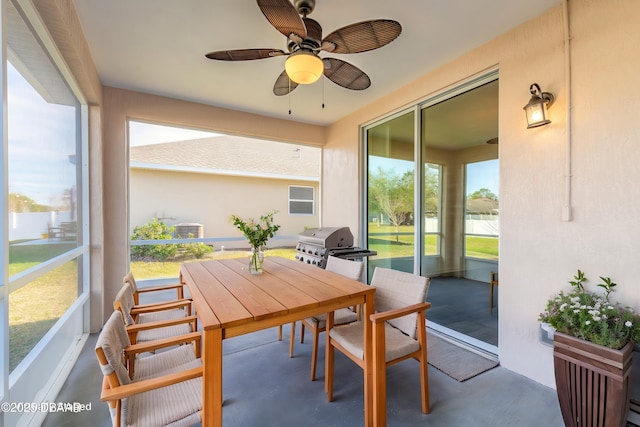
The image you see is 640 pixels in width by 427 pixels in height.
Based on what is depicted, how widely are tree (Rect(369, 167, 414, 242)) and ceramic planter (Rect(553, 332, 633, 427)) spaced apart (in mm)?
1950

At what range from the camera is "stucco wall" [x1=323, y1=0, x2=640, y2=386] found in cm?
165

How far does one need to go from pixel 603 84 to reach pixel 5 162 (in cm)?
348

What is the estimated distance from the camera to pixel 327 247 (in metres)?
3.27

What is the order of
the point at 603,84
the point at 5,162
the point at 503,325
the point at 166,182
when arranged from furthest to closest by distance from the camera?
the point at 166,182, the point at 503,325, the point at 603,84, the point at 5,162

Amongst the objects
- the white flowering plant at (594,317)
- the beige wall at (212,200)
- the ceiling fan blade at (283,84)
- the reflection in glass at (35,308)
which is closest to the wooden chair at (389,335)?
the white flowering plant at (594,317)

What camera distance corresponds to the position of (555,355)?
1.65 m

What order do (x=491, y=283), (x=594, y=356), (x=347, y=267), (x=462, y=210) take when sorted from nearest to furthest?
(x=594, y=356) → (x=347, y=267) → (x=491, y=283) → (x=462, y=210)

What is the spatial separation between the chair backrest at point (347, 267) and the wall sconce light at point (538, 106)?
1.70 meters

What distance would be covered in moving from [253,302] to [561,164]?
2.33 m

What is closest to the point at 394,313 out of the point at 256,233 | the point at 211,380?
the point at 211,380

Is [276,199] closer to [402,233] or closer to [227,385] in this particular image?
[402,233]

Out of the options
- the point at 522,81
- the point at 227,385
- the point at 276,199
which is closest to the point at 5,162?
the point at 227,385

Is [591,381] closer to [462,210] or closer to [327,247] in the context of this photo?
[462,210]

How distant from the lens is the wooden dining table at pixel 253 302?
1229mm
